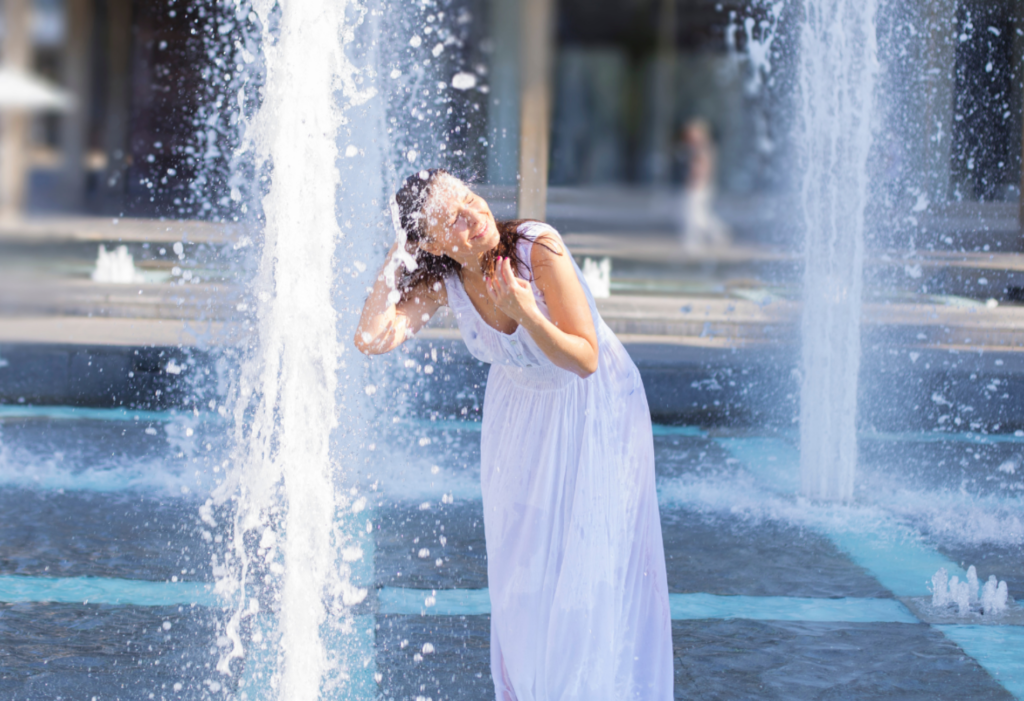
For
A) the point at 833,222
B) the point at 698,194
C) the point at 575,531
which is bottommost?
the point at 575,531

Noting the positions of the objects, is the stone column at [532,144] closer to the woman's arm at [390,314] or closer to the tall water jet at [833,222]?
the tall water jet at [833,222]

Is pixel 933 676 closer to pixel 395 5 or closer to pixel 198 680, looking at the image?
pixel 198 680

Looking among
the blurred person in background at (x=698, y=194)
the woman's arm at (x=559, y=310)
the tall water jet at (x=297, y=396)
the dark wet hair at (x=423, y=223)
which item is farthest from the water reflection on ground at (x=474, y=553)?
the blurred person in background at (x=698, y=194)

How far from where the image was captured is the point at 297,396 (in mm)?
3744

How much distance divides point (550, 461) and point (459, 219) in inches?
22.7

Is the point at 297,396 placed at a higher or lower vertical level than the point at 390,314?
lower

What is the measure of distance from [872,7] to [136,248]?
10.3m

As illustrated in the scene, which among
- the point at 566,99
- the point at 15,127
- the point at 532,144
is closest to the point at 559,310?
the point at 532,144

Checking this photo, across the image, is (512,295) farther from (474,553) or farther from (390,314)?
(474,553)

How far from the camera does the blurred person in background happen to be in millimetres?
18344

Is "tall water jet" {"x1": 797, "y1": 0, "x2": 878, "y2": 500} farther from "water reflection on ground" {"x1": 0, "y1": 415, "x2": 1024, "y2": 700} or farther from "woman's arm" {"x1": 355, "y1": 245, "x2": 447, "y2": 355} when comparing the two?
"woman's arm" {"x1": 355, "y1": 245, "x2": 447, "y2": 355}

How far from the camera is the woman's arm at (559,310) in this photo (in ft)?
8.33

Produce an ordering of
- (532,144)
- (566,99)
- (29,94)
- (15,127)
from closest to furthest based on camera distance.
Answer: (532,144) → (15,127) → (29,94) → (566,99)

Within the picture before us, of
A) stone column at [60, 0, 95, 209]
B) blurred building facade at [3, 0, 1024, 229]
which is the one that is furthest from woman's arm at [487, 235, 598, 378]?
stone column at [60, 0, 95, 209]
